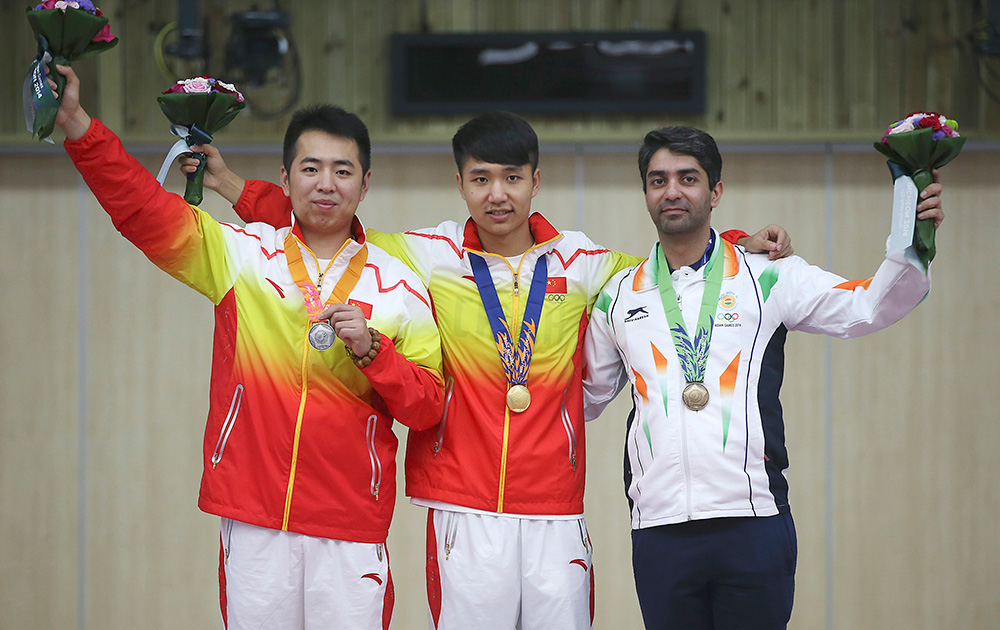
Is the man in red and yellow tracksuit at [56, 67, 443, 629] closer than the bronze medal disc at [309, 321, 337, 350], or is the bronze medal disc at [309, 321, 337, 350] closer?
the bronze medal disc at [309, 321, 337, 350]

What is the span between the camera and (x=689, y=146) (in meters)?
2.53

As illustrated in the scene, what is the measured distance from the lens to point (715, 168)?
2.58 m

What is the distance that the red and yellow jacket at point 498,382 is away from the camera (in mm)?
2498

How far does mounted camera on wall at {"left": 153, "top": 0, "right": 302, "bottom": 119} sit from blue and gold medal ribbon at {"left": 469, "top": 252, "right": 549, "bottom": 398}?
2428mm

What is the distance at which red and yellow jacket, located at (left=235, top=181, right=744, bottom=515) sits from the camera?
250 centimetres

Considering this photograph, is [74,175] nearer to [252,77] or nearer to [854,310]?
[252,77]

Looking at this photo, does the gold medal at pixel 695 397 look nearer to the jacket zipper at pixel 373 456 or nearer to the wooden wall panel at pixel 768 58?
the jacket zipper at pixel 373 456

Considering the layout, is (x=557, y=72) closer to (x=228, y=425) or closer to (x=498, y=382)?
(x=498, y=382)

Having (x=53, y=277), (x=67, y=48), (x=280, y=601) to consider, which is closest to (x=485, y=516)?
(x=280, y=601)

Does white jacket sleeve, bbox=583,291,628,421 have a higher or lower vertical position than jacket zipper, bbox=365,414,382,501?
higher

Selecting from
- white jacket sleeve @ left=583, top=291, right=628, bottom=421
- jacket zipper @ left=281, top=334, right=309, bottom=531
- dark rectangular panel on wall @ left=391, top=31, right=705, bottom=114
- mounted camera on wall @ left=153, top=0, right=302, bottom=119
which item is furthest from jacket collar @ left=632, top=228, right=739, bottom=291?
mounted camera on wall @ left=153, top=0, right=302, bottom=119

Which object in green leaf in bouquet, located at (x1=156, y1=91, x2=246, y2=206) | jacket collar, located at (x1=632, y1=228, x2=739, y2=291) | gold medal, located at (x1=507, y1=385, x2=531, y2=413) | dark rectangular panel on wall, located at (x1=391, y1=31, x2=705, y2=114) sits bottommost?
gold medal, located at (x1=507, y1=385, x2=531, y2=413)

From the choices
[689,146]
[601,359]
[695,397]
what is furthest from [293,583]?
[689,146]

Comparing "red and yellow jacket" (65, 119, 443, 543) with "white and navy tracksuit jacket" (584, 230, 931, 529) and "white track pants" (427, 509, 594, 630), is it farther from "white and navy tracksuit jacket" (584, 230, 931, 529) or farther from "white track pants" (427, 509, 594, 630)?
"white and navy tracksuit jacket" (584, 230, 931, 529)
